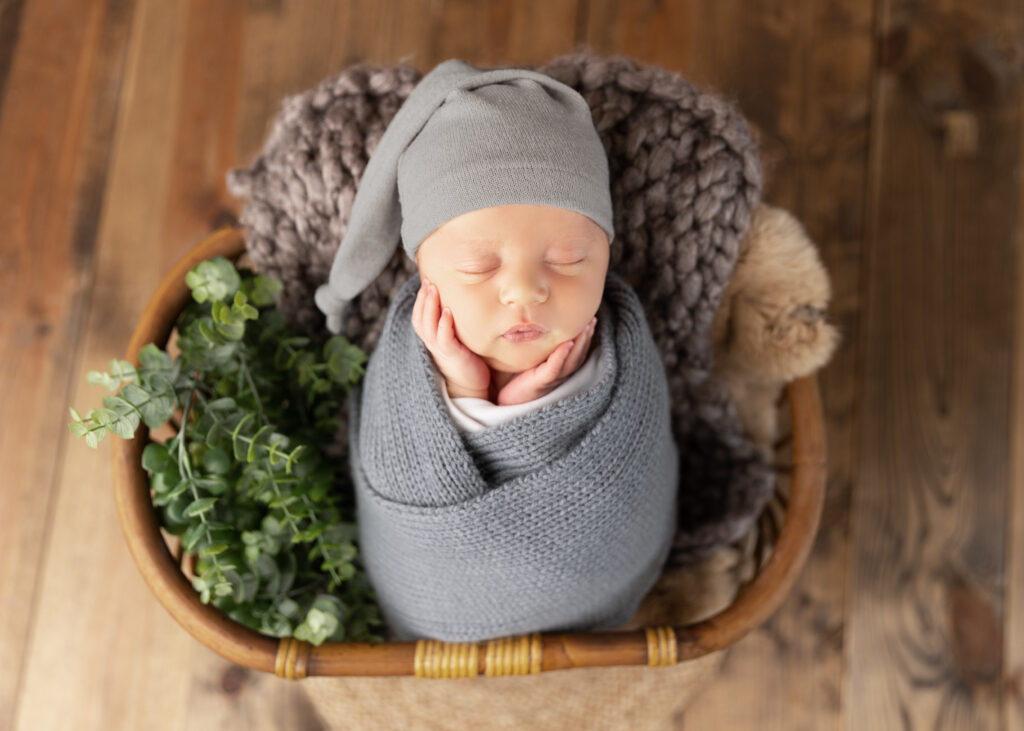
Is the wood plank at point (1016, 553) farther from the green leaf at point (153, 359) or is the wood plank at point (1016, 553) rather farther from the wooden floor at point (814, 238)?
the green leaf at point (153, 359)

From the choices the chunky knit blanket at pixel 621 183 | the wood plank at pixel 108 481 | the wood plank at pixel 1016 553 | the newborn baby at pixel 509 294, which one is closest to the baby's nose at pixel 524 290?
the newborn baby at pixel 509 294

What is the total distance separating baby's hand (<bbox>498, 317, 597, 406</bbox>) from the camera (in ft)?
2.76

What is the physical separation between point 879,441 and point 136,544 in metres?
1.11

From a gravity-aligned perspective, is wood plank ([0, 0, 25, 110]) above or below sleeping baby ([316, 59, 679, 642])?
above

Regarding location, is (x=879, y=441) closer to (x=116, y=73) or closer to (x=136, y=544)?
(x=136, y=544)

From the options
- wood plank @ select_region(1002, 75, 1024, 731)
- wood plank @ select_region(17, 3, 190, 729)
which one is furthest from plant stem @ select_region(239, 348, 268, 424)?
wood plank @ select_region(1002, 75, 1024, 731)

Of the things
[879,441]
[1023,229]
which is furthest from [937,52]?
[879,441]

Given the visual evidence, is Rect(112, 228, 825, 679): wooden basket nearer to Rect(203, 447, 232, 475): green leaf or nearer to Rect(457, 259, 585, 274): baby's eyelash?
Rect(203, 447, 232, 475): green leaf

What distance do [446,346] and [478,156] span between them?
0.18 meters

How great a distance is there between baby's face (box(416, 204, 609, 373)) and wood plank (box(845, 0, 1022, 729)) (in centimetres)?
81

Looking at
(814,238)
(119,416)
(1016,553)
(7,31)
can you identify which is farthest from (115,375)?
(1016,553)

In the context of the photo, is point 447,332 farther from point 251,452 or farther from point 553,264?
point 251,452

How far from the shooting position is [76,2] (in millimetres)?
1501

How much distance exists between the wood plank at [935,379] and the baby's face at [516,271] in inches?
31.9
